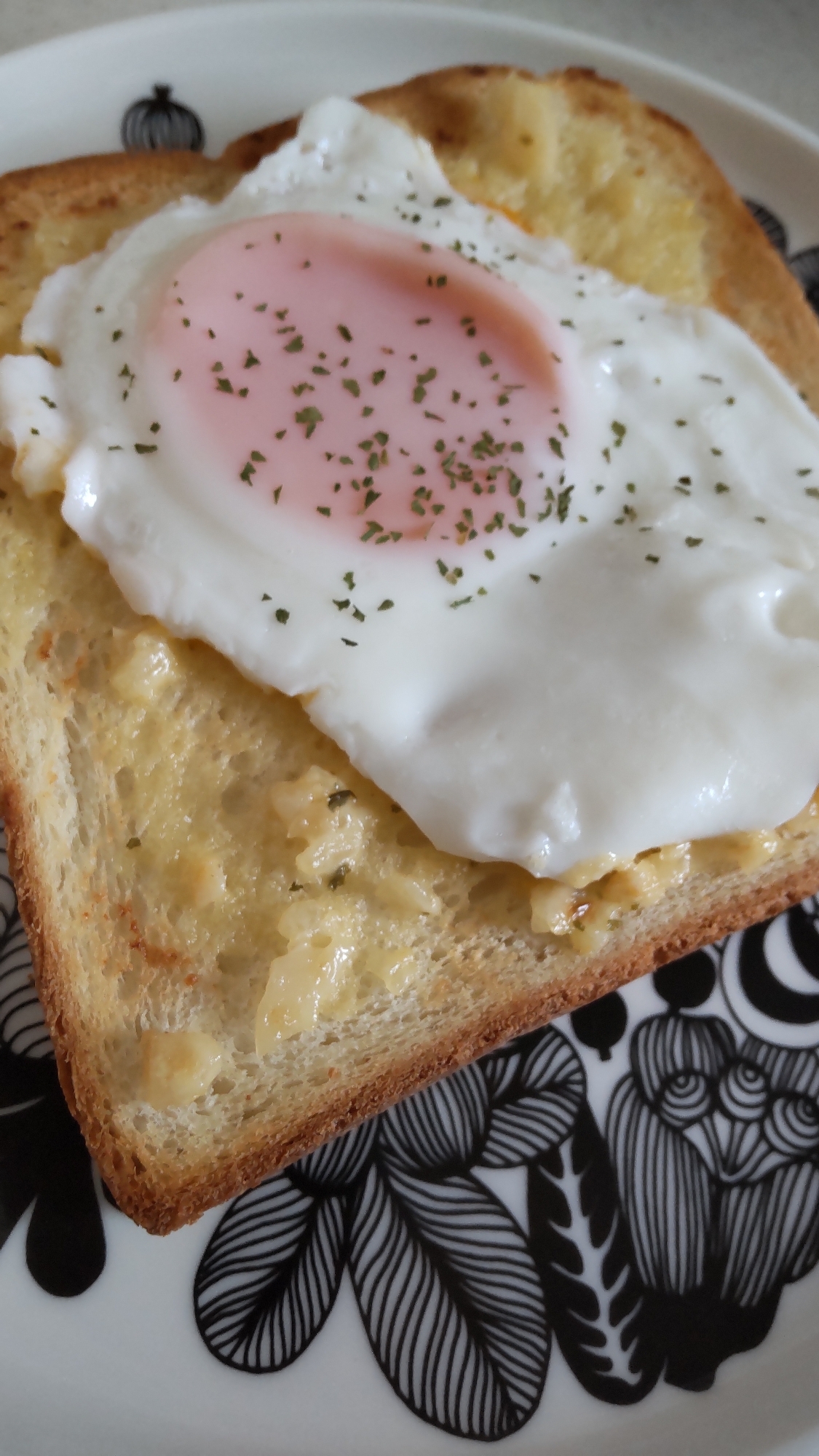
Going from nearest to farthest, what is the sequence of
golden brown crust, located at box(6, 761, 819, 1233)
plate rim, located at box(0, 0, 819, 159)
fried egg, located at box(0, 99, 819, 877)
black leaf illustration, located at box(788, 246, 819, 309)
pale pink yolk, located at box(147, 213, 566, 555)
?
golden brown crust, located at box(6, 761, 819, 1233) → fried egg, located at box(0, 99, 819, 877) → pale pink yolk, located at box(147, 213, 566, 555) → plate rim, located at box(0, 0, 819, 159) → black leaf illustration, located at box(788, 246, 819, 309)

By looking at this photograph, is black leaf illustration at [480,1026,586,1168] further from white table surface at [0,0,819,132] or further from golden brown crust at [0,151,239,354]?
white table surface at [0,0,819,132]

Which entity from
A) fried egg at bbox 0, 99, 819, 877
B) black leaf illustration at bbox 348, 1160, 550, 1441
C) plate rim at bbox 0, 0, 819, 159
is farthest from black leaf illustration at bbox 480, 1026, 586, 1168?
plate rim at bbox 0, 0, 819, 159

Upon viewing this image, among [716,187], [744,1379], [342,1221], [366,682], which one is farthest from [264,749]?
Answer: [716,187]

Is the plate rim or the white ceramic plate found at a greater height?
the plate rim

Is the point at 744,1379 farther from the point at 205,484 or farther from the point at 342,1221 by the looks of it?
the point at 205,484

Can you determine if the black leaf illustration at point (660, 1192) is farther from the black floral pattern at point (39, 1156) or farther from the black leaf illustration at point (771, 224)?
the black leaf illustration at point (771, 224)

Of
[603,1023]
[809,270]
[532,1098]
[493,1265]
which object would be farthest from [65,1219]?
[809,270]
